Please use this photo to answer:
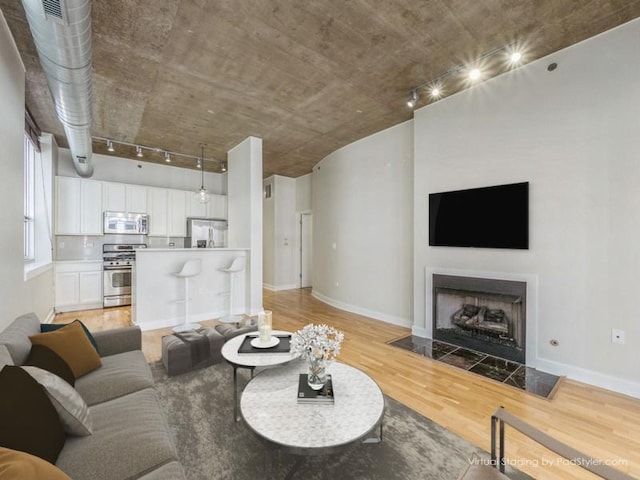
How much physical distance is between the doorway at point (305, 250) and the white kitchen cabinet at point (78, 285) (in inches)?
180

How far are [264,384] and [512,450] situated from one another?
66.4 inches

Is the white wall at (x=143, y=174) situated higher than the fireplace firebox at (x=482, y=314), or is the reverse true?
the white wall at (x=143, y=174)

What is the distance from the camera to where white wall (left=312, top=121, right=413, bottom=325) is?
182 inches

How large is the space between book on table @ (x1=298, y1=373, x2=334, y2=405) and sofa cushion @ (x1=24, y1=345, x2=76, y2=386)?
54.6 inches

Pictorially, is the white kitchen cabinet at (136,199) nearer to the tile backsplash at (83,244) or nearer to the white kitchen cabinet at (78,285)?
A: the tile backsplash at (83,244)

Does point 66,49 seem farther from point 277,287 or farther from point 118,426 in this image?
point 277,287

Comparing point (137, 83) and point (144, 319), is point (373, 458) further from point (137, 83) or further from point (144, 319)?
point (137, 83)

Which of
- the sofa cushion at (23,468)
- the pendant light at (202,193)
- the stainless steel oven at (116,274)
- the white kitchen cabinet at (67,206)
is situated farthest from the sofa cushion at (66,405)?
the white kitchen cabinet at (67,206)

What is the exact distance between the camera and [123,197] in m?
6.02

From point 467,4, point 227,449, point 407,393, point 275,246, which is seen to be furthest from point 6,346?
point 275,246

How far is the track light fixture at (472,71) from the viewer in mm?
2896

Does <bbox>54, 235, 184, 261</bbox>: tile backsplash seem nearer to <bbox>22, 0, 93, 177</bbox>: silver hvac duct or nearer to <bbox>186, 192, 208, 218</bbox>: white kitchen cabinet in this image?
<bbox>186, 192, 208, 218</bbox>: white kitchen cabinet

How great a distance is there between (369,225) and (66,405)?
450 centimetres

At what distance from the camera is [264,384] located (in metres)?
1.94
